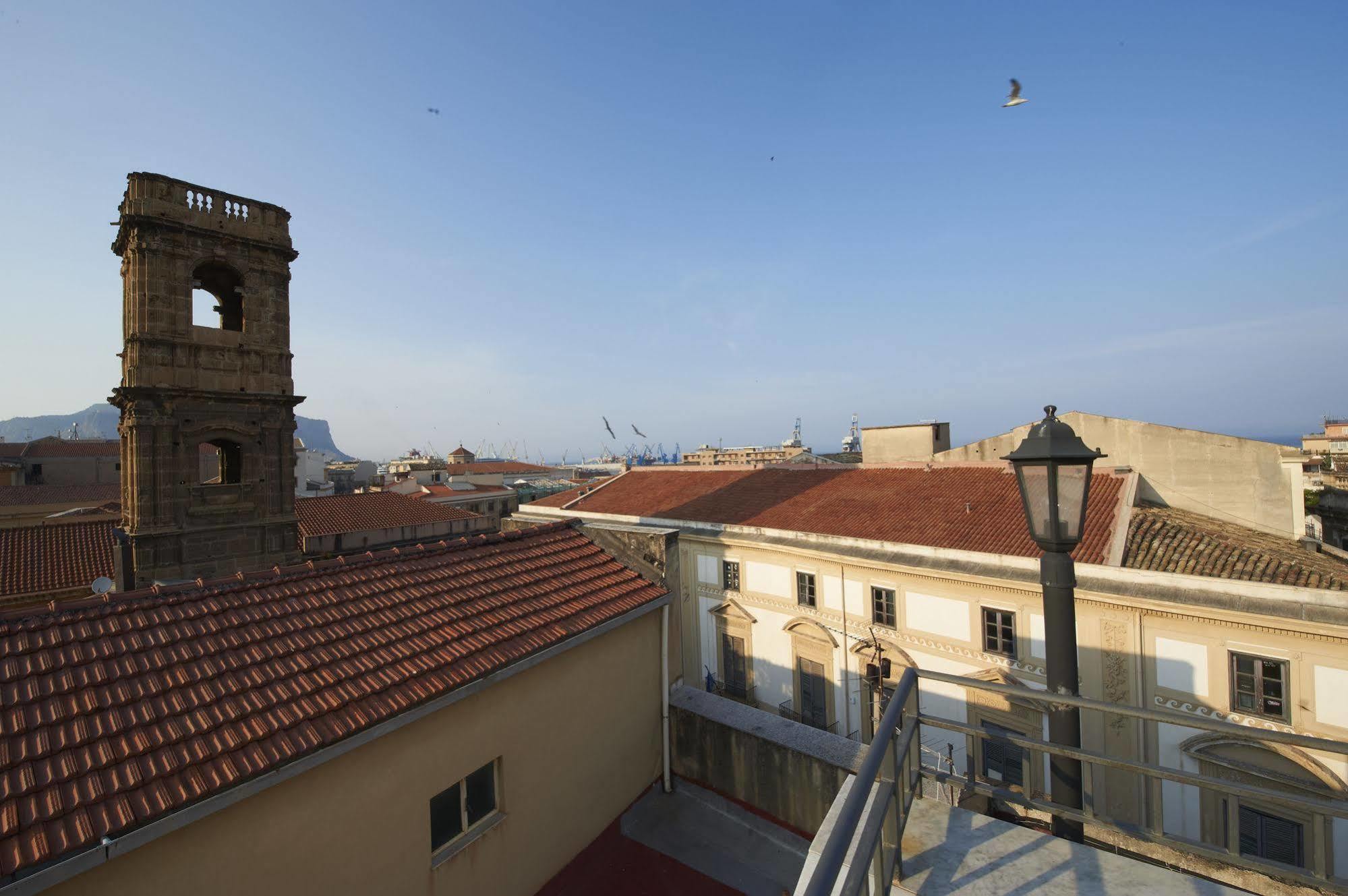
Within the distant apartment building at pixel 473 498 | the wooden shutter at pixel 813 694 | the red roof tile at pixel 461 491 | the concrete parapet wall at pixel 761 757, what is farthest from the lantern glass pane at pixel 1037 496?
the red roof tile at pixel 461 491

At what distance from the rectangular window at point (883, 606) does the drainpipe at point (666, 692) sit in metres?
11.1

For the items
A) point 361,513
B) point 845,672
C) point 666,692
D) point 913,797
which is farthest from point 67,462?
point 913,797

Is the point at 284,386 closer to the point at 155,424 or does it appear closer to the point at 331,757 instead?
the point at 155,424

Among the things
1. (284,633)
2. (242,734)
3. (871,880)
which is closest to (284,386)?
(284,633)

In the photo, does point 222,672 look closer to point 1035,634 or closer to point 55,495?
point 1035,634

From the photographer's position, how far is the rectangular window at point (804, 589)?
63.2 feet

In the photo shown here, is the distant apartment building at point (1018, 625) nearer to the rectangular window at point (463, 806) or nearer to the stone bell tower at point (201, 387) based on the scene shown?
the rectangular window at point (463, 806)

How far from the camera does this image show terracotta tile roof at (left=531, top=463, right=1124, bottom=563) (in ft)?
53.9

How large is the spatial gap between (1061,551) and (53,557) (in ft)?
98.0

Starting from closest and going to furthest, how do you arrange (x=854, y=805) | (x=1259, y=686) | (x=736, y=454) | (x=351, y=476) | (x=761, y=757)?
(x=854, y=805)
(x=761, y=757)
(x=1259, y=686)
(x=351, y=476)
(x=736, y=454)

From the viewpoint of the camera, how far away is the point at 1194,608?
1239cm

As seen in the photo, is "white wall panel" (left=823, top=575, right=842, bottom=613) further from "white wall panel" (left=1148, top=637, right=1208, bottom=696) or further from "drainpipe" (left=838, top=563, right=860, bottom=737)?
"white wall panel" (left=1148, top=637, right=1208, bottom=696)

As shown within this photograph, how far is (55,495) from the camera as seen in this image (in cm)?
3300

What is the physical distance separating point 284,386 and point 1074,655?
21.0m
